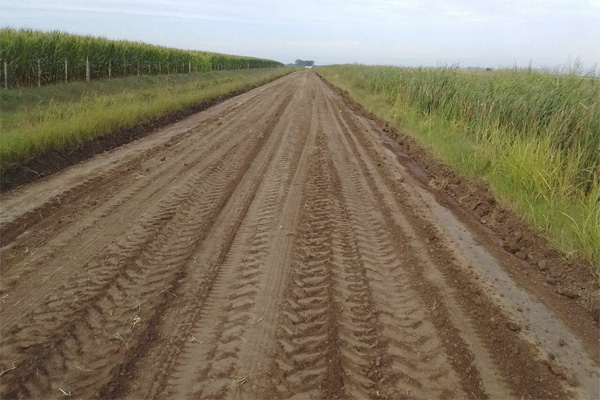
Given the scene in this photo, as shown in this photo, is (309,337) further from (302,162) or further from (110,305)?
(302,162)

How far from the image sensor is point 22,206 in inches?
247

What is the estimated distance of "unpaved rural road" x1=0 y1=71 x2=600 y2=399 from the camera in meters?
3.24

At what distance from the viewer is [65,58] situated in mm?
19719

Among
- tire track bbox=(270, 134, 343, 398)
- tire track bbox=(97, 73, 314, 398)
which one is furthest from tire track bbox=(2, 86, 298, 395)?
tire track bbox=(270, 134, 343, 398)

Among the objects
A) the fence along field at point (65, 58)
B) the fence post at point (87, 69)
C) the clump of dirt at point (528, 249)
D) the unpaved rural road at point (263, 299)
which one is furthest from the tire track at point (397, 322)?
the fence post at point (87, 69)

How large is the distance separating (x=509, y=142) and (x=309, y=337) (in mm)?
6874

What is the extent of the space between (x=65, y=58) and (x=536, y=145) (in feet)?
61.5

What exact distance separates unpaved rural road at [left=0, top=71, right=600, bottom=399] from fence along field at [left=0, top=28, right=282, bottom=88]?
12.0 m

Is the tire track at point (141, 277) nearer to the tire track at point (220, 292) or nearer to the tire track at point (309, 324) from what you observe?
the tire track at point (220, 292)

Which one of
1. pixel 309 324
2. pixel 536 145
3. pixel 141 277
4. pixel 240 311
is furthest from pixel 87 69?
pixel 309 324

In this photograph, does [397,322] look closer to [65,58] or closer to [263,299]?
[263,299]

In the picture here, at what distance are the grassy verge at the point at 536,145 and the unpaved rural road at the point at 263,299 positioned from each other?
97 cm

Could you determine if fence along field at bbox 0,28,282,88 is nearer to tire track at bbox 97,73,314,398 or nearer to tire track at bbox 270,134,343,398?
tire track at bbox 97,73,314,398

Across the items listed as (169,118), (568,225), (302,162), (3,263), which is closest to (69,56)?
(169,118)
